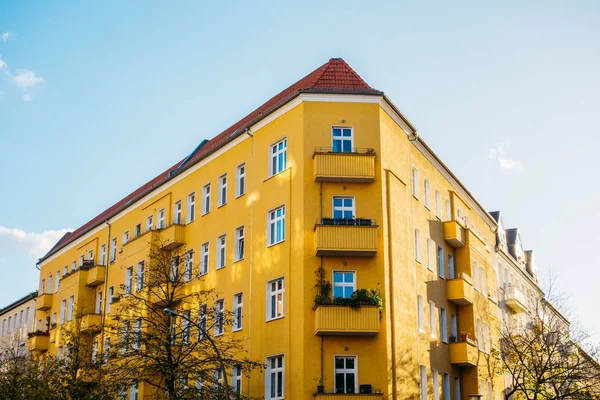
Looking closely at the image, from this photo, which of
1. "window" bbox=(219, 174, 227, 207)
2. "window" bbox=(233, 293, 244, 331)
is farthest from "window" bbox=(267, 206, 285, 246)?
"window" bbox=(219, 174, 227, 207)

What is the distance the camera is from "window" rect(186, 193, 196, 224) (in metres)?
43.5

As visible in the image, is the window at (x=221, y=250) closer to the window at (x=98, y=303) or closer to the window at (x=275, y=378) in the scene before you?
the window at (x=275, y=378)

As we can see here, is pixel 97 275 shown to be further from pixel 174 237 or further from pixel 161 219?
pixel 174 237

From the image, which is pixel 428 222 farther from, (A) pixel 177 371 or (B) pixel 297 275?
(A) pixel 177 371

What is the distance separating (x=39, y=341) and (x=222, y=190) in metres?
23.9

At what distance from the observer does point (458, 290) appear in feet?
139

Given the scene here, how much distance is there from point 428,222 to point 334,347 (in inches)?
425

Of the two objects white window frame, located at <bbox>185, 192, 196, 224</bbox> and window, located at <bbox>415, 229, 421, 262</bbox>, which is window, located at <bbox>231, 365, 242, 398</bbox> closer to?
white window frame, located at <bbox>185, 192, 196, 224</bbox>

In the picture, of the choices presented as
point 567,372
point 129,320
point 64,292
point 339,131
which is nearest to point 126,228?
point 64,292

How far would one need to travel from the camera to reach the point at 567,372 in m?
42.6

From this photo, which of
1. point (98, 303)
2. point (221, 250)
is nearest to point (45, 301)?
point (98, 303)

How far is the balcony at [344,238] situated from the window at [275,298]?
7.92 ft

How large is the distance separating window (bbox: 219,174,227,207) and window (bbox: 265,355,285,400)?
8984 millimetres

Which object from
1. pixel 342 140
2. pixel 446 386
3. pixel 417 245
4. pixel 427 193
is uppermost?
pixel 342 140
